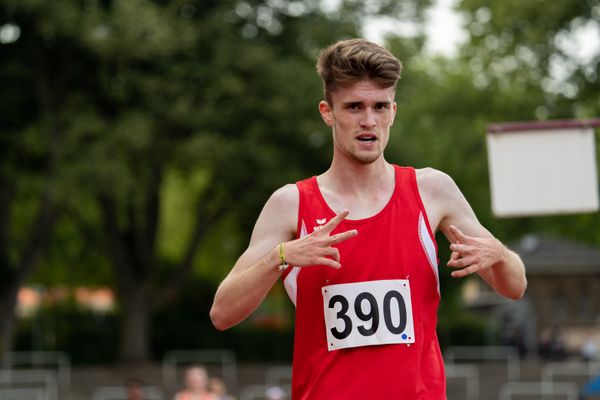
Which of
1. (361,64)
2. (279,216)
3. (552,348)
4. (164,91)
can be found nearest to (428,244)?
(279,216)

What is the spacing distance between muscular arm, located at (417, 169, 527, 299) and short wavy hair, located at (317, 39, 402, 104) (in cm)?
47

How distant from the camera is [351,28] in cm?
3438

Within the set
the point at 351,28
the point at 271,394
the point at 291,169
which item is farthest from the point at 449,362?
the point at 271,394

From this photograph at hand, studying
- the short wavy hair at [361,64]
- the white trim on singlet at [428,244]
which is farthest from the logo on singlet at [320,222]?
the short wavy hair at [361,64]

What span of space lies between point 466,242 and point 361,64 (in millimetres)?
769

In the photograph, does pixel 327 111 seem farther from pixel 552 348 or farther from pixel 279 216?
pixel 552 348

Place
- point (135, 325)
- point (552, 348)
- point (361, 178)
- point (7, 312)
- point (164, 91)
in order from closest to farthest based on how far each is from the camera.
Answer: point (361, 178) < point (164, 91) < point (7, 312) < point (135, 325) < point (552, 348)

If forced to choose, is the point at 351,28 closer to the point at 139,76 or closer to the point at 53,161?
the point at 139,76

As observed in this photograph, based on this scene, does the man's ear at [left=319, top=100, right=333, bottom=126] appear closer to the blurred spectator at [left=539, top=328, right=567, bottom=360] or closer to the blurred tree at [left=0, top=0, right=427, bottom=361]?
the blurred tree at [left=0, top=0, right=427, bottom=361]

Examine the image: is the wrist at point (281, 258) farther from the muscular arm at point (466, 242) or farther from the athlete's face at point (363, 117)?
the muscular arm at point (466, 242)

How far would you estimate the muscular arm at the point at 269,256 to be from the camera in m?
4.17

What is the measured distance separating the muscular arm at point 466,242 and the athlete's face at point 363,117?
28cm

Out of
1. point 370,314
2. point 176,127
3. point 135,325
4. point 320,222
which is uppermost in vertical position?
point 176,127

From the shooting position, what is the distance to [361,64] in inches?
173
